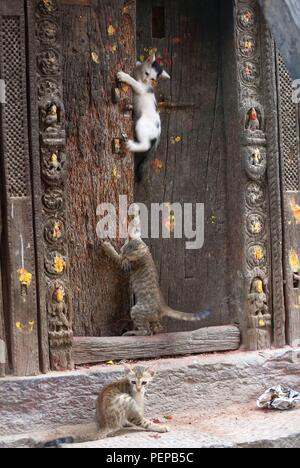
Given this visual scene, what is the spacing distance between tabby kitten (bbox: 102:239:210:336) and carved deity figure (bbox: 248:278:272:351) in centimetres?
43

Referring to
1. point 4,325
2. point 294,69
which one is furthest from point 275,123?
point 294,69

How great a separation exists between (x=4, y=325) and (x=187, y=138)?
2.02m

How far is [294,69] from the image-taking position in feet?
8.02

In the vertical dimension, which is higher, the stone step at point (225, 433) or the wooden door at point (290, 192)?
the wooden door at point (290, 192)

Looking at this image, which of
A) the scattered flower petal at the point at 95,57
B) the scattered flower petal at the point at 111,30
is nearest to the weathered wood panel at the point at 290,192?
the scattered flower petal at the point at 111,30

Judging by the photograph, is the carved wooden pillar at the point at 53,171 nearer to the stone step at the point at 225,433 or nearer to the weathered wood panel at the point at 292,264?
the stone step at the point at 225,433

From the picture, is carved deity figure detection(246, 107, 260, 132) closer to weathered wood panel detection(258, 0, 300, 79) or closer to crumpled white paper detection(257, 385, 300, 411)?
crumpled white paper detection(257, 385, 300, 411)

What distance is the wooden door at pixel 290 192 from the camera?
6.26 m

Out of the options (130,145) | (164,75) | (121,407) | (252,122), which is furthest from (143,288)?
(164,75)

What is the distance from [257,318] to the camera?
6.23 metres

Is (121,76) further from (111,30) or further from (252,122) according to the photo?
(252,122)

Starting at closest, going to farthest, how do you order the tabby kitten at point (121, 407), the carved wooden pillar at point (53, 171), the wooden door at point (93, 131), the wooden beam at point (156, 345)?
1. the tabby kitten at point (121, 407)
2. the carved wooden pillar at point (53, 171)
3. the wooden beam at point (156, 345)
4. the wooden door at point (93, 131)

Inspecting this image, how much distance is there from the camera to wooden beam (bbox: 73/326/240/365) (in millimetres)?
5844

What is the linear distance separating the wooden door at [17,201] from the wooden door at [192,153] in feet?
3.90
